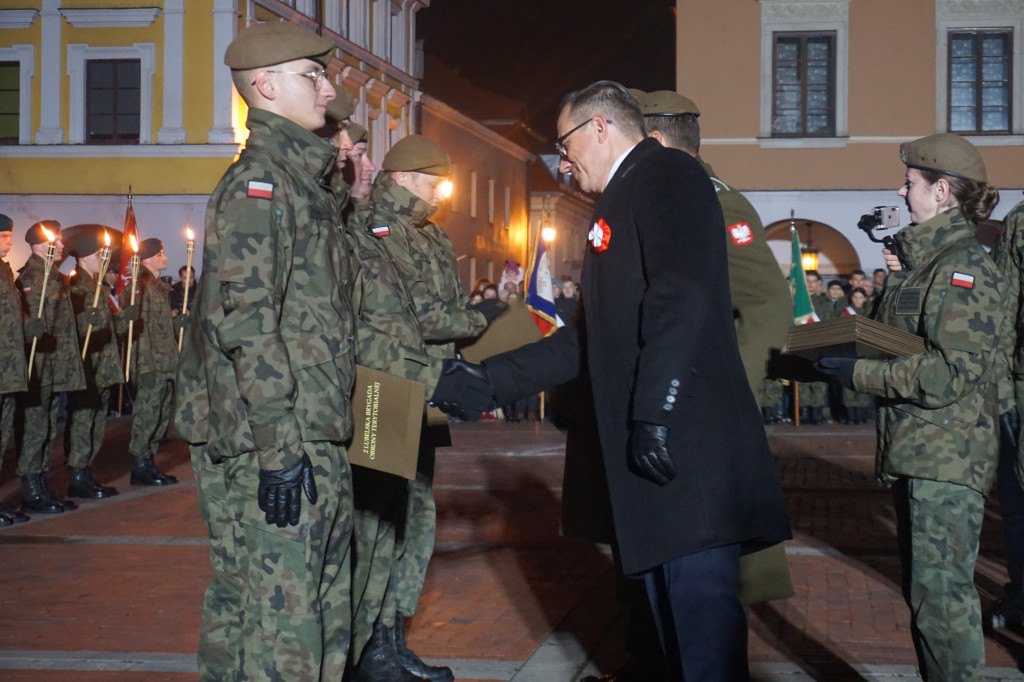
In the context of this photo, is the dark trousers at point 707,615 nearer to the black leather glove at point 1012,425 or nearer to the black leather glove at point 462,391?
the black leather glove at point 462,391

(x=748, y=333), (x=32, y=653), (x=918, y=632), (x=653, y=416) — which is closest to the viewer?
(x=653, y=416)

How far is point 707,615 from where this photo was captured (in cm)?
374

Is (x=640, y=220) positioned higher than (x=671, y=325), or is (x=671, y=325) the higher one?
(x=640, y=220)

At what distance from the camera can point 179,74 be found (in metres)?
28.8

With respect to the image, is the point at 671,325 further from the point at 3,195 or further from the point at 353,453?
the point at 3,195

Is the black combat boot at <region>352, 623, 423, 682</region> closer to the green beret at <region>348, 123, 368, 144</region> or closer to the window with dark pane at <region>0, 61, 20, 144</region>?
the green beret at <region>348, 123, 368, 144</region>

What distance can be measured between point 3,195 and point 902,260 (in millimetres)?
28733

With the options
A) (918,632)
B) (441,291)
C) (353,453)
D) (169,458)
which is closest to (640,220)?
(353,453)

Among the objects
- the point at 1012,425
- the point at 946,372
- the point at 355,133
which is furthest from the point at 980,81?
the point at 946,372

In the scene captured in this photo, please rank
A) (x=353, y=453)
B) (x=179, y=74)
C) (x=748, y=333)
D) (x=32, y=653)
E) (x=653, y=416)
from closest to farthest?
(x=653, y=416), (x=353, y=453), (x=748, y=333), (x=32, y=653), (x=179, y=74)

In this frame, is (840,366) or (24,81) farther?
(24,81)

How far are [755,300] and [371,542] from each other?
6.14ft

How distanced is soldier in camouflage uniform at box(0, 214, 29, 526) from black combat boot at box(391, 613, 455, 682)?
A: 202 inches

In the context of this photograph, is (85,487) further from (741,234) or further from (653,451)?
(653,451)
